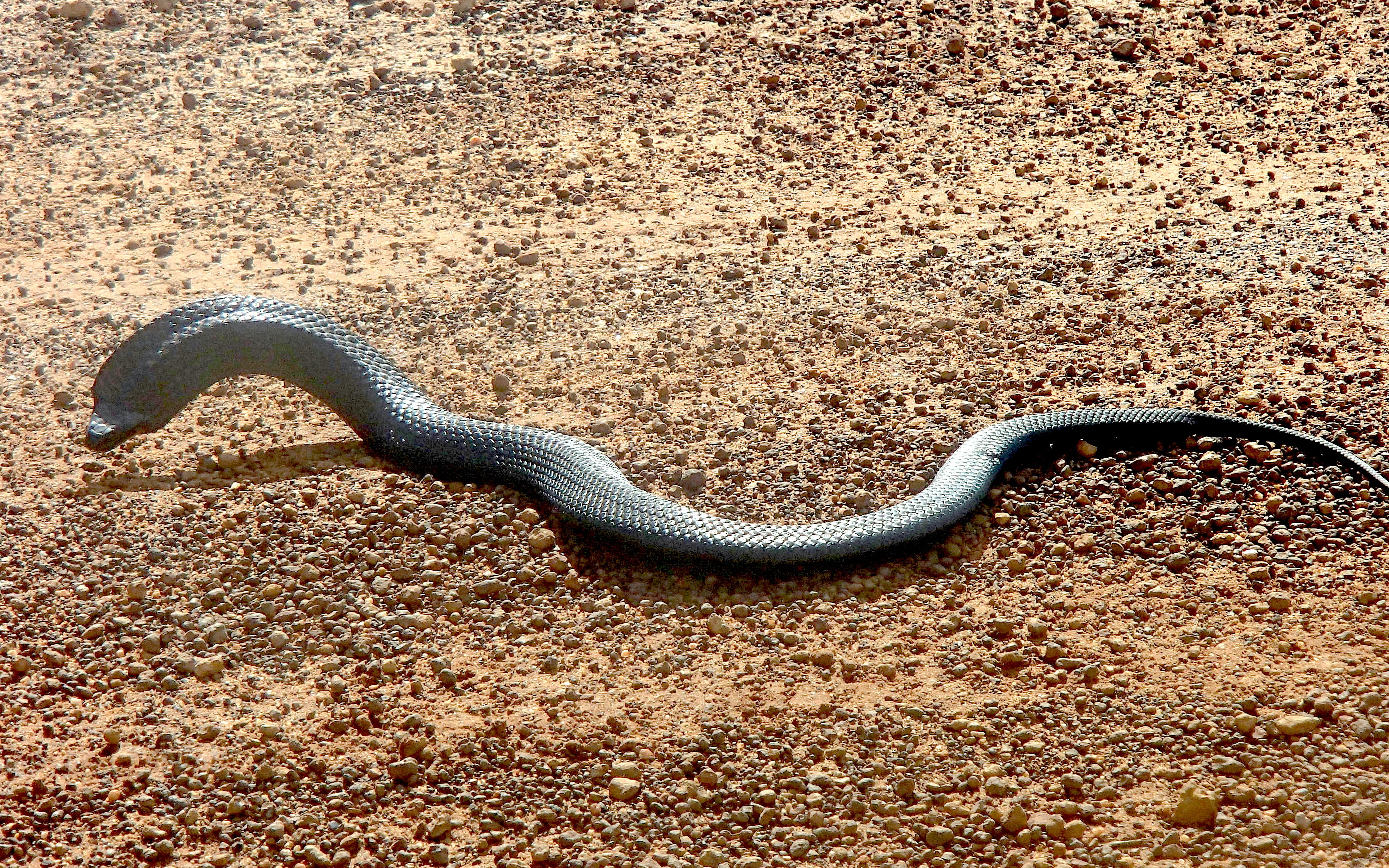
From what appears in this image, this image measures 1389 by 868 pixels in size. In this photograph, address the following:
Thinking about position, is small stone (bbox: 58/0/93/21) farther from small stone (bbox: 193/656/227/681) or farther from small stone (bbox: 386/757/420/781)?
small stone (bbox: 386/757/420/781)

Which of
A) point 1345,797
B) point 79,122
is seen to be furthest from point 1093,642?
point 79,122

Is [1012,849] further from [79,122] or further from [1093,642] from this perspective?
[79,122]

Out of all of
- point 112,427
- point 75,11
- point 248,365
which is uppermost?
point 75,11

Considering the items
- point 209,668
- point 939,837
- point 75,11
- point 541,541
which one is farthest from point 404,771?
point 75,11

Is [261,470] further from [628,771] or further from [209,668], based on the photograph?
[628,771]

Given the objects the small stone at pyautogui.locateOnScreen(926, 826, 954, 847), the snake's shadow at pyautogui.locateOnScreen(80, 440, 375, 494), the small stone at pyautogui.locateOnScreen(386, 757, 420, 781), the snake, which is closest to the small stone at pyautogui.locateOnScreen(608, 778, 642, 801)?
the small stone at pyautogui.locateOnScreen(386, 757, 420, 781)

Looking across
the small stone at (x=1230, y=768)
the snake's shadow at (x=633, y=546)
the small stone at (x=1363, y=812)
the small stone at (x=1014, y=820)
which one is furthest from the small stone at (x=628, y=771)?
the small stone at (x=1363, y=812)

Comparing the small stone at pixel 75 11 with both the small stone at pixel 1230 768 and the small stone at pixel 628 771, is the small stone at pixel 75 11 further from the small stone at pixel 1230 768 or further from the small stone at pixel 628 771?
the small stone at pixel 1230 768
